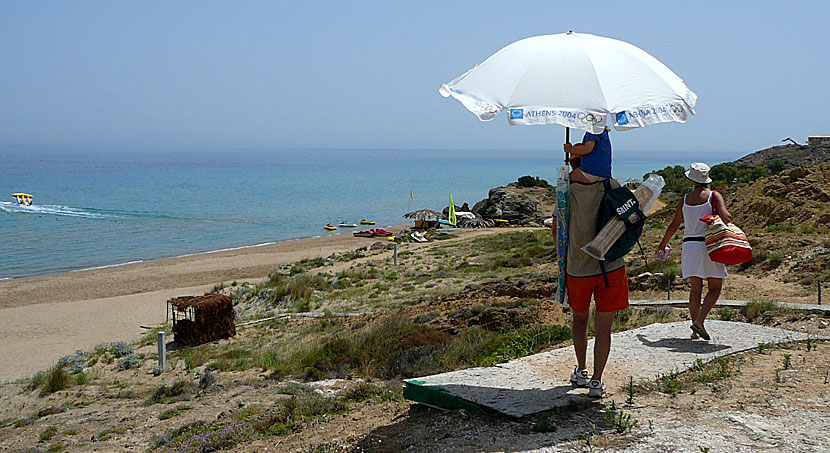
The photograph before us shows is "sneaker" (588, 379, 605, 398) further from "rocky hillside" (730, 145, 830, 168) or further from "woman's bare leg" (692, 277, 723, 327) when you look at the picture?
"rocky hillside" (730, 145, 830, 168)

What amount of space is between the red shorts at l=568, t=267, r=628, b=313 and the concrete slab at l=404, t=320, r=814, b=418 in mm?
647

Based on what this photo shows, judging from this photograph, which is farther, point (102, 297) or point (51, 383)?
point (102, 297)

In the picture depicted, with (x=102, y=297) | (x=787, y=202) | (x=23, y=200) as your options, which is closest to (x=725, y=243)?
(x=787, y=202)

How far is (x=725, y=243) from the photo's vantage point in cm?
552

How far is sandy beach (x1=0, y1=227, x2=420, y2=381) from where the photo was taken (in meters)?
14.9

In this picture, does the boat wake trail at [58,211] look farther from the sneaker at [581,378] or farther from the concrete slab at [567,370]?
the sneaker at [581,378]

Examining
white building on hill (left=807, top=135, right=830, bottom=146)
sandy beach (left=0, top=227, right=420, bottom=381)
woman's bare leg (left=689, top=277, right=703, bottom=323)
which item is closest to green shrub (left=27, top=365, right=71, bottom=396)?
sandy beach (left=0, top=227, right=420, bottom=381)

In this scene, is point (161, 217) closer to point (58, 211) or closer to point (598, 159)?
point (58, 211)

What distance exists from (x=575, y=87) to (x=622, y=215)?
0.86 metres

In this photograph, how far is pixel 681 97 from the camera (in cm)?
433

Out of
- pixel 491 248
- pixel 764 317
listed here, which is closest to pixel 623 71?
pixel 764 317

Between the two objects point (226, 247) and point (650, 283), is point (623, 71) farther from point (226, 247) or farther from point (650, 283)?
point (226, 247)

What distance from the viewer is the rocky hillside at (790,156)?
32.2 metres

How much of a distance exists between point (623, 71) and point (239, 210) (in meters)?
57.3
